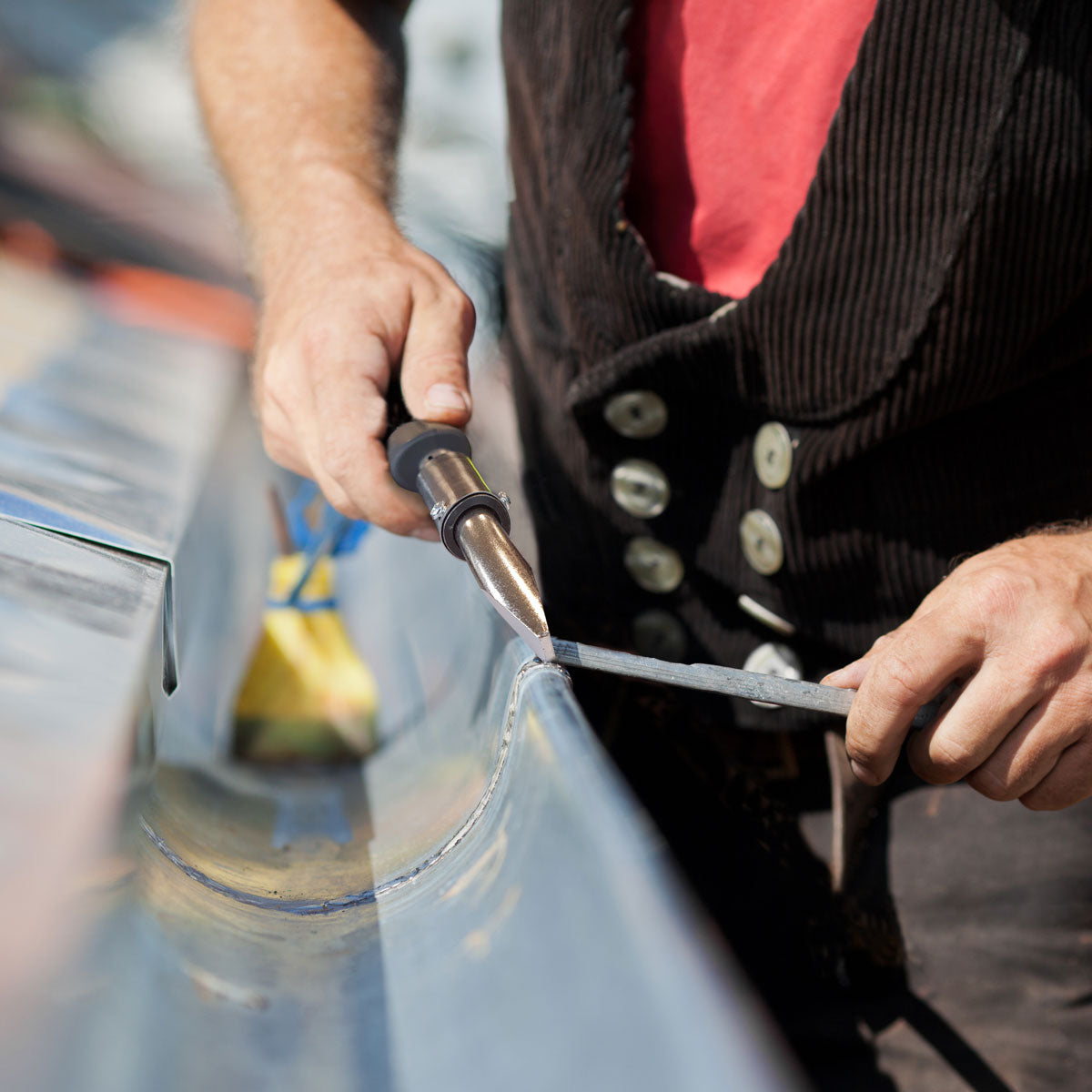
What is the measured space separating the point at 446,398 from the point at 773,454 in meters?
0.25

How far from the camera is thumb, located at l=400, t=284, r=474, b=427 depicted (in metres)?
0.59

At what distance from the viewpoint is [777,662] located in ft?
2.44

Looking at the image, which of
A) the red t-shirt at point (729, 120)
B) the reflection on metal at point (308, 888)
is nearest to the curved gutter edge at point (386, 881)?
the reflection on metal at point (308, 888)

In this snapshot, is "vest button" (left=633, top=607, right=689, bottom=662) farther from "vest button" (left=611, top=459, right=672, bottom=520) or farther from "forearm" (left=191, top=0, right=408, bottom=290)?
"forearm" (left=191, top=0, right=408, bottom=290)

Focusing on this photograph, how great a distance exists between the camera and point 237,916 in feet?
1.47

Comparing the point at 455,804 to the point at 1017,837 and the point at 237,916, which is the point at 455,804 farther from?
the point at 1017,837

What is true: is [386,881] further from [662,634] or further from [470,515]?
[662,634]

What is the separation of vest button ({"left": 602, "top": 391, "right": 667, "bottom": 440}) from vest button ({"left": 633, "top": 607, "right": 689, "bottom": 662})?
17 centimetres

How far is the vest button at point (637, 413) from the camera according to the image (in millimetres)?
708

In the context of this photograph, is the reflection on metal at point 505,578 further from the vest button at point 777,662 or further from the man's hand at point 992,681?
the vest button at point 777,662

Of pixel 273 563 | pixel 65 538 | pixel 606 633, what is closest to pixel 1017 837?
pixel 606 633

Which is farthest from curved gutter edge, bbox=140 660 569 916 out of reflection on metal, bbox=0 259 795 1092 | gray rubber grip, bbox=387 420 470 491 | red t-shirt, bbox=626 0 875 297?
red t-shirt, bbox=626 0 875 297

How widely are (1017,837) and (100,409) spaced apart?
3.46 feet

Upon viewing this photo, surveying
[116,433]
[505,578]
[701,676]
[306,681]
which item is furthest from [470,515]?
[116,433]
